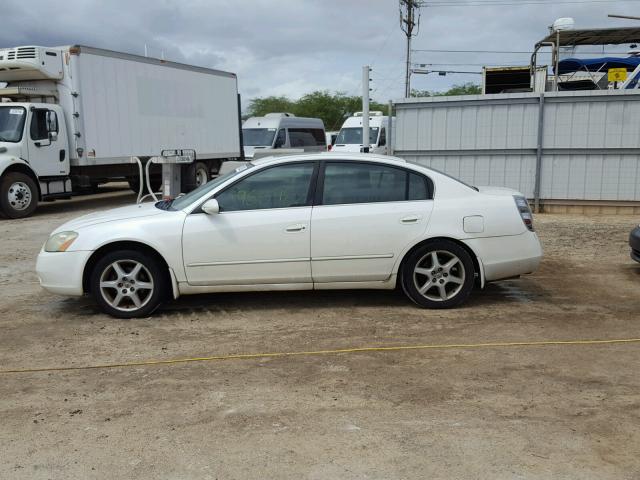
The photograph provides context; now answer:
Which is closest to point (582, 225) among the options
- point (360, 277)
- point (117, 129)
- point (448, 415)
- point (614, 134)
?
point (614, 134)

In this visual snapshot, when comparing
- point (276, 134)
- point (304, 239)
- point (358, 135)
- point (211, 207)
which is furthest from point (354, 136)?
point (211, 207)

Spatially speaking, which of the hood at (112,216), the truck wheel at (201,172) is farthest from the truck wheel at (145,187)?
the hood at (112,216)

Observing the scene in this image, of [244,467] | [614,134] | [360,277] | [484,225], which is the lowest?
[244,467]

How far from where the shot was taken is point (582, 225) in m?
10.8

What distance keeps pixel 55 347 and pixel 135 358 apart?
2.56ft

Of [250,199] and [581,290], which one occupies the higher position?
[250,199]

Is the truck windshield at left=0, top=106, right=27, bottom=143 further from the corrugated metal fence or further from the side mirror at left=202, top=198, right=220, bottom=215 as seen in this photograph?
the side mirror at left=202, top=198, right=220, bottom=215

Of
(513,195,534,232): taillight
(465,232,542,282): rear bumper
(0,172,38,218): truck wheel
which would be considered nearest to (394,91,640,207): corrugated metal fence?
(513,195,534,232): taillight

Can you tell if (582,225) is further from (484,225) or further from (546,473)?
(546,473)

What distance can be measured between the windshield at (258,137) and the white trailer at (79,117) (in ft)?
13.0

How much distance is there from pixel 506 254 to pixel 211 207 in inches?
107

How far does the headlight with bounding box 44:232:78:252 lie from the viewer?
5383 mm

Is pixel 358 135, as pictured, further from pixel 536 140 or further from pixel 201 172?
pixel 536 140

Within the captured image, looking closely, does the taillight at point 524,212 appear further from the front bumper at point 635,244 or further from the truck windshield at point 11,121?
the truck windshield at point 11,121
